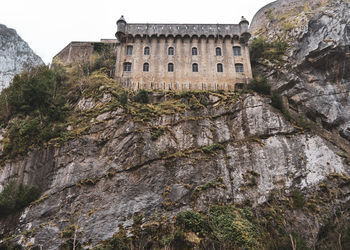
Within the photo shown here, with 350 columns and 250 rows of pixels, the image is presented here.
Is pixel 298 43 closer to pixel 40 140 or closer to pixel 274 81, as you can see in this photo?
pixel 274 81

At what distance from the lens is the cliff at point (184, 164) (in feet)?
68.3

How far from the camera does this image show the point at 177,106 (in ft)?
92.9

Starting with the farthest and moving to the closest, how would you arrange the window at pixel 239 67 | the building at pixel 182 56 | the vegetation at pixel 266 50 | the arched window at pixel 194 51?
the vegetation at pixel 266 50, the arched window at pixel 194 51, the window at pixel 239 67, the building at pixel 182 56

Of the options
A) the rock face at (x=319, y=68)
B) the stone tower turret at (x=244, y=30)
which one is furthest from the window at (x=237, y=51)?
the rock face at (x=319, y=68)

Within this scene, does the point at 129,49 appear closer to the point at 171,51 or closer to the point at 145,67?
the point at 145,67

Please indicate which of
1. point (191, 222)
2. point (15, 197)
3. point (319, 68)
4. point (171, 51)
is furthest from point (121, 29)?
point (191, 222)

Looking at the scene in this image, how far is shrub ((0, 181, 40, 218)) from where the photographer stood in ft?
72.9

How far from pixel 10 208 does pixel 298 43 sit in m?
A: 30.4

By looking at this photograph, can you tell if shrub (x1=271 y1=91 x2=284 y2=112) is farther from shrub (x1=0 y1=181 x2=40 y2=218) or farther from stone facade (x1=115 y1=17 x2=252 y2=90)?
shrub (x1=0 y1=181 x2=40 y2=218)

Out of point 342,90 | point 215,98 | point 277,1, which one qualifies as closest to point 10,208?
point 215,98

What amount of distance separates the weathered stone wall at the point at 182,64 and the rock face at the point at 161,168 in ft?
17.8

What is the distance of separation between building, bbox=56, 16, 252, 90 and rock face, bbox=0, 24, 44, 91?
2795cm

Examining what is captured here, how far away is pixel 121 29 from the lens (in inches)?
1382

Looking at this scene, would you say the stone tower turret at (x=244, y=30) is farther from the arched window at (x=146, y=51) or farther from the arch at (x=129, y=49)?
the arch at (x=129, y=49)
